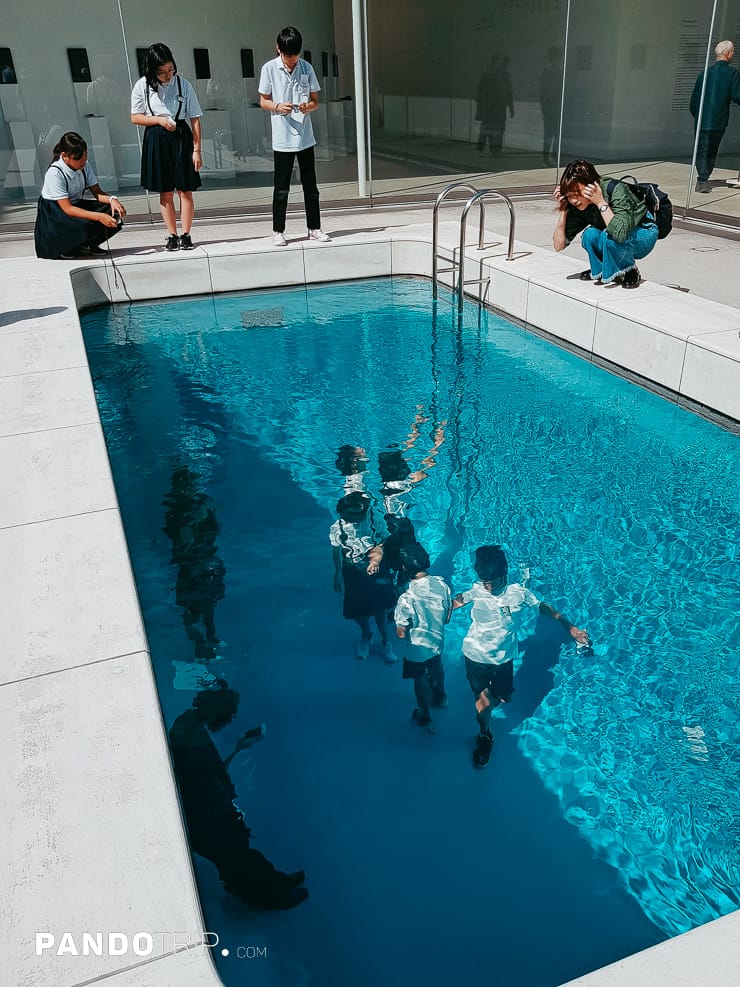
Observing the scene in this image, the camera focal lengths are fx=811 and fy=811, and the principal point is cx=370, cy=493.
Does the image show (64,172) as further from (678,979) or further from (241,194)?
(678,979)

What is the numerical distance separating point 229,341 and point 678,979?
19.7 feet

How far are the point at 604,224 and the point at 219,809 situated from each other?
217 inches

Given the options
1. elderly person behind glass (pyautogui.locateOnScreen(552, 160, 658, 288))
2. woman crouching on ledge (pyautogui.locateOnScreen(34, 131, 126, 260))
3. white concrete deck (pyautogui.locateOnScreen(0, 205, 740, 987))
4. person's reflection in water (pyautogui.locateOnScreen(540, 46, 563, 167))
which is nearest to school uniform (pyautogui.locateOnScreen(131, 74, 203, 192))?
woman crouching on ledge (pyautogui.locateOnScreen(34, 131, 126, 260))

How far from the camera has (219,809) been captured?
2652mm

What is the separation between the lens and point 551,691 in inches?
123

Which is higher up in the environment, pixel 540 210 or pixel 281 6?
pixel 281 6

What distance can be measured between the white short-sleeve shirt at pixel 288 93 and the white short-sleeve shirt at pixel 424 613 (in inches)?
219

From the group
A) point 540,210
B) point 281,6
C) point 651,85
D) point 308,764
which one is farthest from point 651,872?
point 651,85

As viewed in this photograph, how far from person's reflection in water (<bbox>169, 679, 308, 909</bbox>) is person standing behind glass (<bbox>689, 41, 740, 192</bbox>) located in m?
8.95

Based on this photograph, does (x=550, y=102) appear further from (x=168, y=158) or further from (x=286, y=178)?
(x=168, y=158)

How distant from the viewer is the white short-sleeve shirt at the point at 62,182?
24.5 ft

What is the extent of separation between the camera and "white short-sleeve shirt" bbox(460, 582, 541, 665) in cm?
332

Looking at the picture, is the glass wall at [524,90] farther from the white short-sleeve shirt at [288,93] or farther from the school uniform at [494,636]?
the school uniform at [494,636]

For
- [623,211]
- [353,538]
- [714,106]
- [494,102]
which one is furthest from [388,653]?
[494,102]
